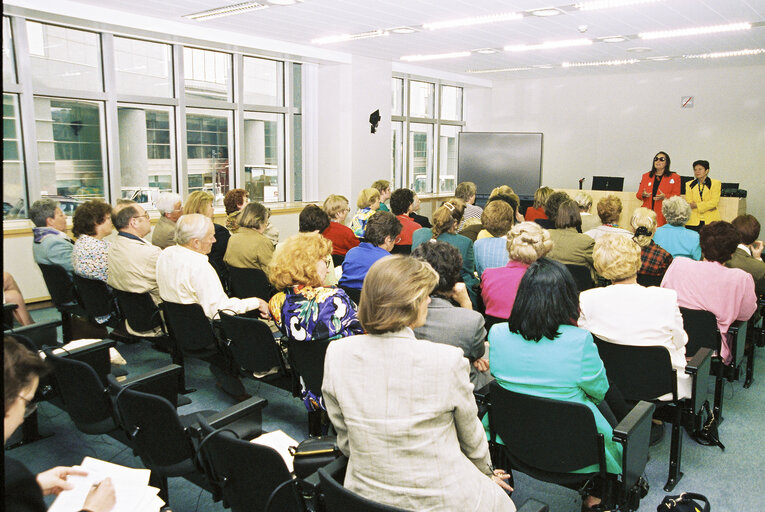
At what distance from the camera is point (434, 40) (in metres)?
7.94

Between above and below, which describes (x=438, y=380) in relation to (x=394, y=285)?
below

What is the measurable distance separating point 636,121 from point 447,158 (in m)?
3.95

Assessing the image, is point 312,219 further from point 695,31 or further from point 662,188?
point 662,188

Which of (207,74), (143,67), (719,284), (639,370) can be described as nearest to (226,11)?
(143,67)

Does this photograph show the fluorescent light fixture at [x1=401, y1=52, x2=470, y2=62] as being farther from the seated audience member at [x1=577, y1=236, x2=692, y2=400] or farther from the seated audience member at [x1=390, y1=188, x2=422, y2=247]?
the seated audience member at [x1=577, y1=236, x2=692, y2=400]

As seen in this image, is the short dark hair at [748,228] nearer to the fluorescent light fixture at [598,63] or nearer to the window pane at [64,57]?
the fluorescent light fixture at [598,63]

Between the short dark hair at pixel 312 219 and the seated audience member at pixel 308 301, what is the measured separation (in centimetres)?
165

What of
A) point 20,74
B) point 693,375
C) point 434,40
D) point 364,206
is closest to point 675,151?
point 434,40

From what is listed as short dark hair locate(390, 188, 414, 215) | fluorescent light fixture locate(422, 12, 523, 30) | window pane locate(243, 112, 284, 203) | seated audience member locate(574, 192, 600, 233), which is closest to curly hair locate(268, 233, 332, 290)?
short dark hair locate(390, 188, 414, 215)

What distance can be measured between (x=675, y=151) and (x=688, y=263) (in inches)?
335

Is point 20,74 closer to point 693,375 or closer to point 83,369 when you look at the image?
point 83,369

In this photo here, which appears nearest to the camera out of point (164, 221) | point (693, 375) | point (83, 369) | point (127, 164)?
point (83, 369)

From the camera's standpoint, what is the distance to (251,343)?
3.22m

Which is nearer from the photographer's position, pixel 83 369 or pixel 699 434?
pixel 83 369
